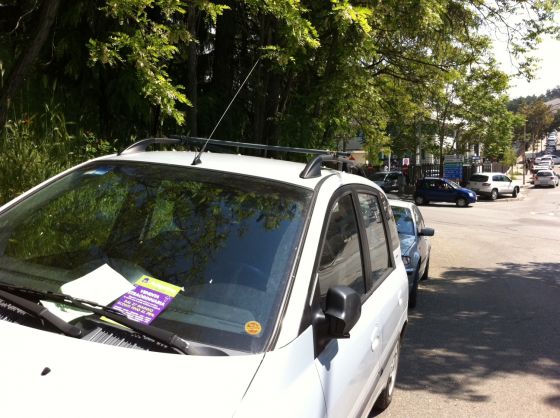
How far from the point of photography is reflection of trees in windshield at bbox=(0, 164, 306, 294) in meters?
2.42

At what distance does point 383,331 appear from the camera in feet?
10.8

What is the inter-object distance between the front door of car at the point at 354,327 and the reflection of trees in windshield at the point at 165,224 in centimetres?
30

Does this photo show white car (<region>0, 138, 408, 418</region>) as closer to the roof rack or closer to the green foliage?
the roof rack

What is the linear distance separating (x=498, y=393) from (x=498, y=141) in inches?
1594

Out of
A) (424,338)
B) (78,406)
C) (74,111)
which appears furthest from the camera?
(74,111)

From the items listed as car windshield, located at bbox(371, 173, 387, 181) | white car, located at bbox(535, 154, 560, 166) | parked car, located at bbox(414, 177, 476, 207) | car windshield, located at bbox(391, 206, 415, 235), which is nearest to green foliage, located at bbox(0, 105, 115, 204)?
car windshield, located at bbox(391, 206, 415, 235)

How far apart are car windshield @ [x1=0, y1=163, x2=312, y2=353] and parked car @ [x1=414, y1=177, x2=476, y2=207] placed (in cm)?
3240

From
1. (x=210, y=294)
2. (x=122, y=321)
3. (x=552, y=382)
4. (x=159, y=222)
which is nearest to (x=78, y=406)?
(x=122, y=321)

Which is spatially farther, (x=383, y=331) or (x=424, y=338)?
(x=424, y=338)

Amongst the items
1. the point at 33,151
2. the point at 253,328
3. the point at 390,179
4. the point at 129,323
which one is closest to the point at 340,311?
the point at 253,328

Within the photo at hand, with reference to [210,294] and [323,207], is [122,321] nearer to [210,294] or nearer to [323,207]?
[210,294]

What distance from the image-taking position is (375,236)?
11.8ft

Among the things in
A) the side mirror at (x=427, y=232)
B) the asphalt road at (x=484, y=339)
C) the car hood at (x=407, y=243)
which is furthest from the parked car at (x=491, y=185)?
the car hood at (x=407, y=243)

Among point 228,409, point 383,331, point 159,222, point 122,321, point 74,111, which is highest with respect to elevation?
point 74,111
